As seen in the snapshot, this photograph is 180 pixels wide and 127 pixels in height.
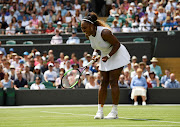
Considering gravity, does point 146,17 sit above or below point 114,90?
above

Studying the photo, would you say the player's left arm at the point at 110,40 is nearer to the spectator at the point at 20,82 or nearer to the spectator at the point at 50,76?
the spectator at the point at 20,82

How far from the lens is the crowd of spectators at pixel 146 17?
851 inches

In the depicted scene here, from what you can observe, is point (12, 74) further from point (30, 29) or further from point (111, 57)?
point (111, 57)

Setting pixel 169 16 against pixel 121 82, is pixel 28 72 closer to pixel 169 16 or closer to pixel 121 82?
pixel 121 82

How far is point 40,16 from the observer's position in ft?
78.8

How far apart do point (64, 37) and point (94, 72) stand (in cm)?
455

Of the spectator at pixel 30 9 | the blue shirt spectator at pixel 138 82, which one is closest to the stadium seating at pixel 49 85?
the blue shirt spectator at pixel 138 82

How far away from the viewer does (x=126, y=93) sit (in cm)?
1598

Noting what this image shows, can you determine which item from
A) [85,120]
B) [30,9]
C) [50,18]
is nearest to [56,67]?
[50,18]

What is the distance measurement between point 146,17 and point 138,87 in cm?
723

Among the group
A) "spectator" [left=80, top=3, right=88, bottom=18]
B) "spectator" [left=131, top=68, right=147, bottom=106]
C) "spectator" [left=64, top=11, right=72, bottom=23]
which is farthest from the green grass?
"spectator" [left=80, top=3, right=88, bottom=18]

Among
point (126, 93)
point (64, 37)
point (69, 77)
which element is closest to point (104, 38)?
point (69, 77)

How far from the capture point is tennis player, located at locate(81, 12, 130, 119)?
8445mm

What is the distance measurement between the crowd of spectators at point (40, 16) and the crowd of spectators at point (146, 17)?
1940 millimetres
